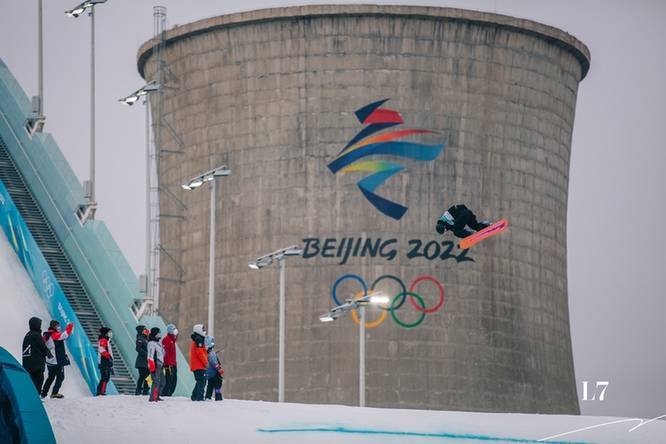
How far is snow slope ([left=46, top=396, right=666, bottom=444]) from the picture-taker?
25016mm

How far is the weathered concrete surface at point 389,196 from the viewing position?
188ft

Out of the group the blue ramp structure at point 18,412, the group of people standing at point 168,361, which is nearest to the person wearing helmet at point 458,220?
the group of people standing at point 168,361

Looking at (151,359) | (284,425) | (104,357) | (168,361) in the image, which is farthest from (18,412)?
(168,361)

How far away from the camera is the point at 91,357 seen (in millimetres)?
30984

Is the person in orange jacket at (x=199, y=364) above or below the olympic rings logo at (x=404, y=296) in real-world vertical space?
below

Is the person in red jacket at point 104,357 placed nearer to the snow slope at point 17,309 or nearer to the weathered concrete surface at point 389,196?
the snow slope at point 17,309

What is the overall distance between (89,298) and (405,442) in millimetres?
11779

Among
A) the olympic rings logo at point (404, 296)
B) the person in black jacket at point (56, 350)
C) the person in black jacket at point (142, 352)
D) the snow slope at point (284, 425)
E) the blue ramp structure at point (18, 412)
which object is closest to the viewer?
the blue ramp structure at point (18, 412)

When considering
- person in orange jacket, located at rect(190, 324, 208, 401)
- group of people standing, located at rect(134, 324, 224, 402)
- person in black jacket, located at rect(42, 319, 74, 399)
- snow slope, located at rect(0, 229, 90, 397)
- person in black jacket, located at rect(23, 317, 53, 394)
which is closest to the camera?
person in black jacket, located at rect(23, 317, 53, 394)

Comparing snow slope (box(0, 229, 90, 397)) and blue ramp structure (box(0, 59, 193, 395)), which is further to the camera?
blue ramp structure (box(0, 59, 193, 395))

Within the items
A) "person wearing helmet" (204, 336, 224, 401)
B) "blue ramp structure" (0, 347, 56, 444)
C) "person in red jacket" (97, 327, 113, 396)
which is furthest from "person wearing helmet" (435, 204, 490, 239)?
"blue ramp structure" (0, 347, 56, 444)

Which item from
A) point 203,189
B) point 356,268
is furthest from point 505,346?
point 203,189

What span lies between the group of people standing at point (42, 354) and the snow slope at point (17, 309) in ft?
7.48

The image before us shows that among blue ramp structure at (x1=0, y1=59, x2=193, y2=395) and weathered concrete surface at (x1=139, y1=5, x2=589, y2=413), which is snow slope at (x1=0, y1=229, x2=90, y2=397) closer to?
blue ramp structure at (x1=0, y1=59, x2=193, y2=395)
